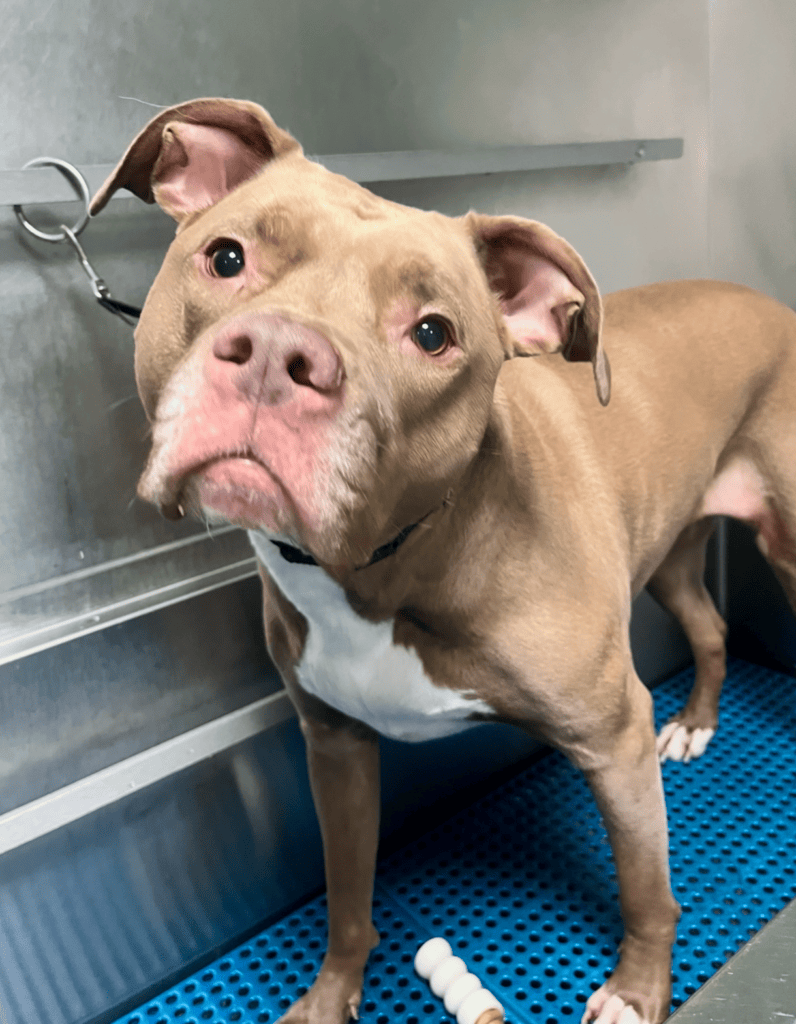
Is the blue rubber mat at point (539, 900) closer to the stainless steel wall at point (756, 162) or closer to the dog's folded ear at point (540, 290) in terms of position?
the stainless steel wall at point (756, 162)

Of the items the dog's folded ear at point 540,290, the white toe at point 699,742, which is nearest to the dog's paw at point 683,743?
the white toe at point 699,742

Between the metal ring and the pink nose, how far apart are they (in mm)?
498

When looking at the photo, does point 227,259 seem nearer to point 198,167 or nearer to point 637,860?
point 198,167

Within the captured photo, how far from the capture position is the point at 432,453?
869 mm

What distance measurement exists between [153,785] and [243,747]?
0.47 ft

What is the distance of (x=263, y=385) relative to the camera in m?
0.71

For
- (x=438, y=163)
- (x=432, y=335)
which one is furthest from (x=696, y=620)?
(x=432, y=335)

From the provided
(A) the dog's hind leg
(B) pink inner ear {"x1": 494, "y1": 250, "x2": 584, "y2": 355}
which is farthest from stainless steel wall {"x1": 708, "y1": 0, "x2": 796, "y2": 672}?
(B) pink inner ear {"x1": 494, "y1": 250, "x2": 584, "y2": 355}

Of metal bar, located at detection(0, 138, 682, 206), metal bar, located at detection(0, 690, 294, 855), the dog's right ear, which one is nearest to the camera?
the dog's right ear

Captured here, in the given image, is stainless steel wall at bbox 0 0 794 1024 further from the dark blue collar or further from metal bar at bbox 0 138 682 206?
the dark blue collar

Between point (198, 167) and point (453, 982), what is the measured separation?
1.09 m

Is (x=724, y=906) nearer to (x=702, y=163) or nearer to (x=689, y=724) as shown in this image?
(x=689, y=724)

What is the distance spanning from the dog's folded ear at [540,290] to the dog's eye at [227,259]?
0.82 ft

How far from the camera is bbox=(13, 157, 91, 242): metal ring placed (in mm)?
1120
